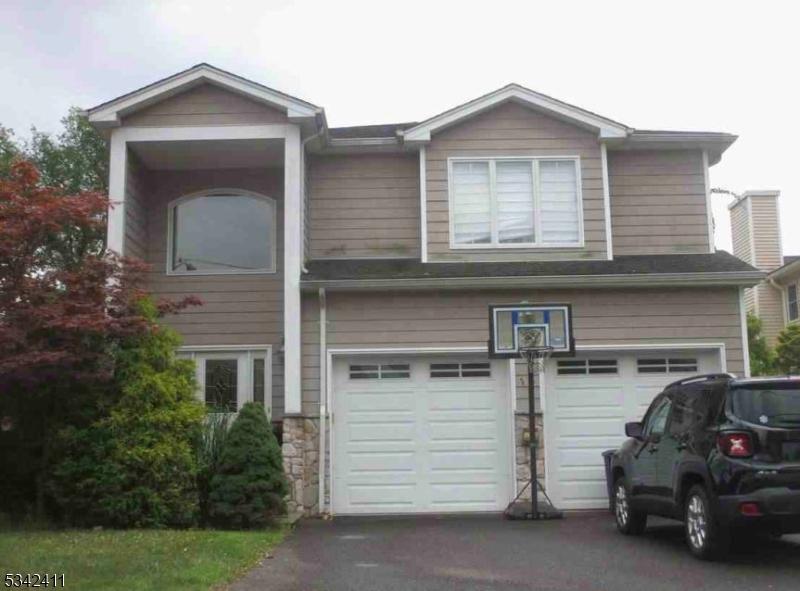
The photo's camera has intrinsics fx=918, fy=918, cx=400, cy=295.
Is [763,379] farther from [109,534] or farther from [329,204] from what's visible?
[329,204]

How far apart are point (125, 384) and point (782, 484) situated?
300 inches

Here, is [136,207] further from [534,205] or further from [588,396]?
[588,396]

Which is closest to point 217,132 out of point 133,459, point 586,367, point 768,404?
point 133,459

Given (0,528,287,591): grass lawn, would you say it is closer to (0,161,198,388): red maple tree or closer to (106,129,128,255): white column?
Answer: (0,161,198,388): red maple tree

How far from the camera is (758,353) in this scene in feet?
85.5

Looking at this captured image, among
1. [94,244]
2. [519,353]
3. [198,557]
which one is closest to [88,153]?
[94,244]

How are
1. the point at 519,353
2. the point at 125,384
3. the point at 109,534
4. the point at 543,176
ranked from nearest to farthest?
the point at 109,534 < the point at 125,384 < the point at 519,353 < the point at 543,176

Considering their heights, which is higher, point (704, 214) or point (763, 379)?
point (704, 214)

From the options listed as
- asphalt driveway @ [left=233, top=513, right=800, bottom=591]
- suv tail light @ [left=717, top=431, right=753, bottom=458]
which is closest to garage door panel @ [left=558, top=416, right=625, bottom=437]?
asphalt driveway @ [left=233, top=513, right=800, bottom=591]

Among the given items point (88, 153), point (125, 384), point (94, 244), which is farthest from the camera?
point (88, 153)

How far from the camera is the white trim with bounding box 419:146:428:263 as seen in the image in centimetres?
1429

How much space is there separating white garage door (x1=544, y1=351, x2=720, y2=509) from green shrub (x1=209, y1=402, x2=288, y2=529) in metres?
4.20

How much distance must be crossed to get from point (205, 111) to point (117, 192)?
70.5 inches

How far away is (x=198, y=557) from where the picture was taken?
27.7ft
